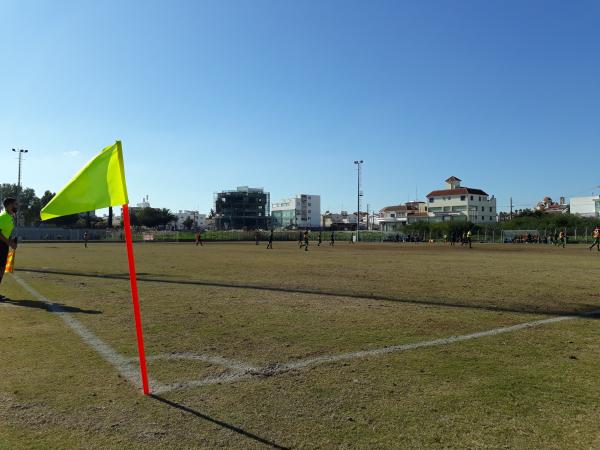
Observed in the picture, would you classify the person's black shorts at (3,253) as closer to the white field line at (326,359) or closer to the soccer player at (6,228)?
the soccer player at (6,228)

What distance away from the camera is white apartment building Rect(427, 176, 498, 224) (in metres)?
105

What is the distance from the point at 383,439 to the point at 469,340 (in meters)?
3.38

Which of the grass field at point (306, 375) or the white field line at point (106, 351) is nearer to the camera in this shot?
the grass field at point (306, 375)

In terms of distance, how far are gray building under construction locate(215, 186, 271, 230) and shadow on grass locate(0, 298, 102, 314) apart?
164 metres

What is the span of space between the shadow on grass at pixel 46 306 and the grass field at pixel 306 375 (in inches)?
4.4

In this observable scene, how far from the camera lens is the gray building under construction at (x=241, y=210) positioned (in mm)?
173375

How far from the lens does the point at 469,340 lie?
611cm

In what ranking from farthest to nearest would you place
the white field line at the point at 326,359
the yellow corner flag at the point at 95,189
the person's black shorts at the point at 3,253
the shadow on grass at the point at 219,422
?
the person's black shorts at the point at 3,253 → the white field line at the point at 326,359 → the yellow corner flag at the point at 95,189 → the shadow on grass at the point at 219,422

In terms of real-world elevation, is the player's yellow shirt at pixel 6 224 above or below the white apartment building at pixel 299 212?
below

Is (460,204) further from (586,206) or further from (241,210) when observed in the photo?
(241,210)

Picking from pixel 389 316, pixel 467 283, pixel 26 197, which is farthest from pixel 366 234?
pixel 26 197

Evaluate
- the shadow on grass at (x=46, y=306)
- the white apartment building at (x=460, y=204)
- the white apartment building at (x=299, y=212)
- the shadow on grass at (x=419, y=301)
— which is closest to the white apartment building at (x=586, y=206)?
the white apartment building at (x=460, y=204)

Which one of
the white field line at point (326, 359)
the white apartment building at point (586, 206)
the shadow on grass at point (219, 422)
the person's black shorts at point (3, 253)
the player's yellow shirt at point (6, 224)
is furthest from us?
the white apartment building at point (586, 206)

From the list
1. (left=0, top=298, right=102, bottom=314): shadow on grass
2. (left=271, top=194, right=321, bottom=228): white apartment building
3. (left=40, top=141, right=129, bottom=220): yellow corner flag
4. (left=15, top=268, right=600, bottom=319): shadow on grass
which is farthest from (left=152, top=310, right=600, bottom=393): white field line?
(left=271, top=194, right=321, bottom=228): white apartment building
